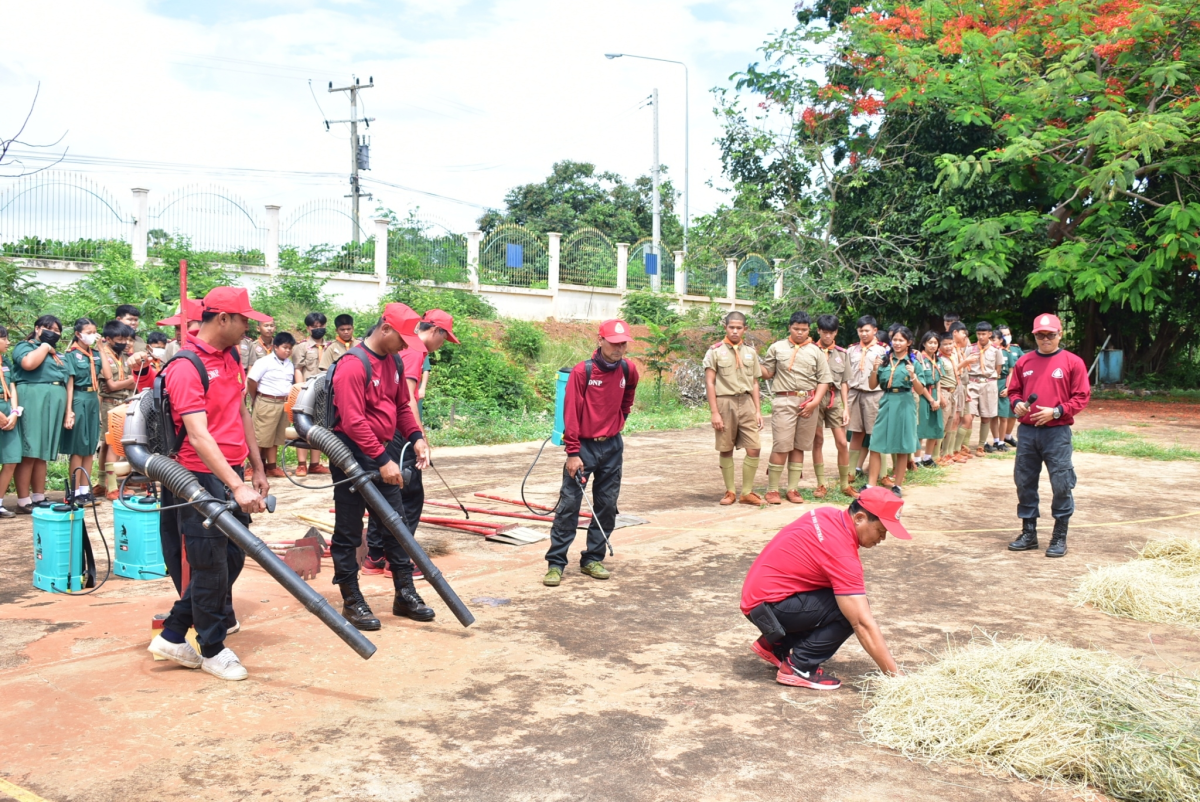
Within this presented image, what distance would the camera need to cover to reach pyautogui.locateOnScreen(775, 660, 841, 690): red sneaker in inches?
184

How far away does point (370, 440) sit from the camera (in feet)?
17.8

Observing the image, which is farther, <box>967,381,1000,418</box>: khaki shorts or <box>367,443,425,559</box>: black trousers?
<box>967,381,1000,418</box>: khaki shorts

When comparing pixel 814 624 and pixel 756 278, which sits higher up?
pixel 756 278

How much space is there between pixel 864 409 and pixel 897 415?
0.71m

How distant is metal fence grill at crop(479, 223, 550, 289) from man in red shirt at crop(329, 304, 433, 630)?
61.8 ft

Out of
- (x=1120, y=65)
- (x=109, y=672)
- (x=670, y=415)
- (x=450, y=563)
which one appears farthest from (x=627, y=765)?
(x=1120, y=65)

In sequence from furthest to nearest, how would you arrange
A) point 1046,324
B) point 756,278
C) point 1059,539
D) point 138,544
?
1. point 756,278
2. point 1046,324
3. point 1059,539
4. point 138,544

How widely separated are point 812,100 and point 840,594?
1885 centimetres

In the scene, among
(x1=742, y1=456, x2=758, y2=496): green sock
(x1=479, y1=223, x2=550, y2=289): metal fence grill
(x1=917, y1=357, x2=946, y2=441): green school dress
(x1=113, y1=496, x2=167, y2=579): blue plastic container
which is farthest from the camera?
(x1=479, y1=223, x2=550, y2=289): metal fence grill

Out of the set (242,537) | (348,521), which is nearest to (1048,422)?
(348,521)

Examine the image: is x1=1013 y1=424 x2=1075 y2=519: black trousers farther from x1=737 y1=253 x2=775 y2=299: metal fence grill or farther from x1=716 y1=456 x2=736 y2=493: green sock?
x1=737 y1=253 x2=775 y2=299: metal fence grill

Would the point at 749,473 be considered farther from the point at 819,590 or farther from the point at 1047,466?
the point at 819,590

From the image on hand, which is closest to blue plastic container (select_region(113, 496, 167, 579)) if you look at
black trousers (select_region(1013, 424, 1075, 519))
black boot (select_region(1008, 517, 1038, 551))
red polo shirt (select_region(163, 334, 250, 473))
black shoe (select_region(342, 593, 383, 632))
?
black shoe (select_region(342, 593, 383, 632))

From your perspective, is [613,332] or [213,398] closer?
[213,398]
